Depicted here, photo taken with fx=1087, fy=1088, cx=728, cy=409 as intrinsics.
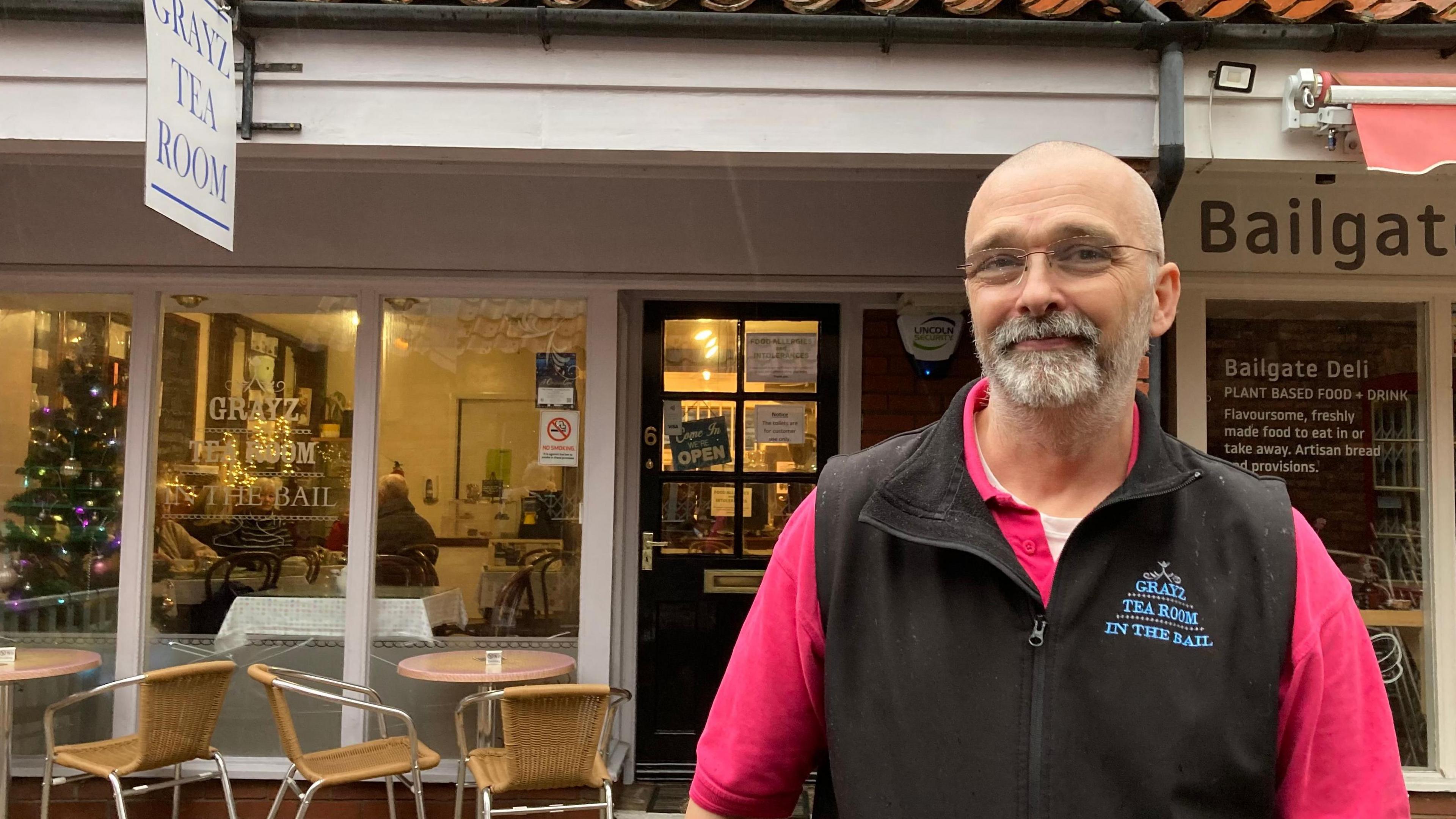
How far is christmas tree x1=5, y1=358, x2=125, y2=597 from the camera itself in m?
5.07

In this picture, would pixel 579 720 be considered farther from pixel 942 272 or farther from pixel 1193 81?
pixel 1193 81

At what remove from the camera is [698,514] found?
5551mm

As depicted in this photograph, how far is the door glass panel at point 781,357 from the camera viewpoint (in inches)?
219

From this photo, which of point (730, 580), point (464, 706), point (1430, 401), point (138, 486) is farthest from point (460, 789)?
point (1430, 401)

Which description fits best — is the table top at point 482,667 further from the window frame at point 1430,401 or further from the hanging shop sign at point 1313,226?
the hanging shop sign at point 1313,226

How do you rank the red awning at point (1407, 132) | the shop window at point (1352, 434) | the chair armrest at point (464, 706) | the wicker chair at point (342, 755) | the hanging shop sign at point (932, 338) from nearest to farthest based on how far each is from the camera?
the red awning at point (1407, 132)
the wicker chair at point (342, 755)
the chair armrest at point (464, 706)
the shop window at point (1352, 434)
the hanging shop sign at point (932, 338)

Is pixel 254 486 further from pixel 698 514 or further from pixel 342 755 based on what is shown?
pixel 698 514

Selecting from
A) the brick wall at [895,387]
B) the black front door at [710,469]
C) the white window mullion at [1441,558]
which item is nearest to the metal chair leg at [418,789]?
the black front door at [710,469]

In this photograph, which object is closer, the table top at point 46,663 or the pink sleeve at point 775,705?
the pink sleeve at point 775,705

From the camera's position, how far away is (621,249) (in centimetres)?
502

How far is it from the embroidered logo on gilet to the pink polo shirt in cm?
10

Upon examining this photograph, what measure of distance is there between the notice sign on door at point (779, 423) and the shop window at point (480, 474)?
0.96 meters

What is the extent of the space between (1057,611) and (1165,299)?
1.67 ft

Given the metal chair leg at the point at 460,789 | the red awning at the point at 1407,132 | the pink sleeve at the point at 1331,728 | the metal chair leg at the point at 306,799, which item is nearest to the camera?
the pink sleeve at the point at 1331,728
